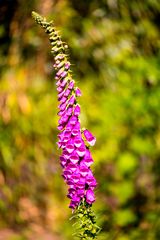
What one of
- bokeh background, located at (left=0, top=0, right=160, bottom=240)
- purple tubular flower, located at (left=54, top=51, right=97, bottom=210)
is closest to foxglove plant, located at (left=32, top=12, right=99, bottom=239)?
purple tubular flower, located at (left=54, top=51, right=97, bottom=210)

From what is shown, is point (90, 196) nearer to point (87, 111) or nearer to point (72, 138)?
point (72, 138)

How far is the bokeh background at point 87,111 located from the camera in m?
5.57

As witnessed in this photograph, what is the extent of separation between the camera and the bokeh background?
18.3 ft

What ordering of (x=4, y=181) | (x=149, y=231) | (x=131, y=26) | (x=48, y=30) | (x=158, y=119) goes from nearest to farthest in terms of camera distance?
1. (x=48, y=30)
2. (x=149, y=231)
3. (x=158, y=119)
4. (x=4, y=181)
5. (x=131, y=26)

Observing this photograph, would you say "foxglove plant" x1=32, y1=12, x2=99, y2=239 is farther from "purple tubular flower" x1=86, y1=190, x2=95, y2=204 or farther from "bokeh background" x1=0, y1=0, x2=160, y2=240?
"bokeh background" x1=0, y1=0, x2=160, y2=240

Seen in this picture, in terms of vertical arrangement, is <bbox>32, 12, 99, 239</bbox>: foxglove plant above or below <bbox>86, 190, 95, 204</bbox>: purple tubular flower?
above

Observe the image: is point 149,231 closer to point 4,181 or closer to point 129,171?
point 129,171

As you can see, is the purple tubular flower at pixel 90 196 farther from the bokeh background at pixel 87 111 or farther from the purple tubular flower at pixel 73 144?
the bokeh background at pixel 87 111

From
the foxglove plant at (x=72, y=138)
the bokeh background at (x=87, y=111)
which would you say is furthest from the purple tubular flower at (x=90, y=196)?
the bokeh background at (x=87, y=111)

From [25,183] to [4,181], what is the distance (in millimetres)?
250

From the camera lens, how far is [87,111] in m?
5.92

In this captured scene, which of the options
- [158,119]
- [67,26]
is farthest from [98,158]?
[67,26]

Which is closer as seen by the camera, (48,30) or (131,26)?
(48,30)

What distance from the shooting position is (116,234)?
17.4ft
